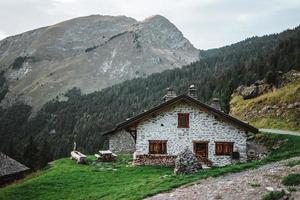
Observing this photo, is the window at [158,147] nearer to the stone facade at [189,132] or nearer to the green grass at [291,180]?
the stone facade at [189,132]

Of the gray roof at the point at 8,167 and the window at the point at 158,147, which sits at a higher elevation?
the window at the point at 158,147

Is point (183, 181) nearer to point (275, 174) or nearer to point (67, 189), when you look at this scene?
point (275, 174)

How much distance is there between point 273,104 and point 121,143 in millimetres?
26376

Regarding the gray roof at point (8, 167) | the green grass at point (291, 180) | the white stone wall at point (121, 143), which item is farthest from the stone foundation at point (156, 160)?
the green grass at point (291, 180)

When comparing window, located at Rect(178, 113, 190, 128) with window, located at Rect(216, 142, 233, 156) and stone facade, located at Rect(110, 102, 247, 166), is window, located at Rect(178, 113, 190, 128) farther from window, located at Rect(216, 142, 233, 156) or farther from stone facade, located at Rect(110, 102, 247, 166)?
window, located at Rect(216, 142, 233, 156)

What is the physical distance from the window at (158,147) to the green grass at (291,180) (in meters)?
19.4

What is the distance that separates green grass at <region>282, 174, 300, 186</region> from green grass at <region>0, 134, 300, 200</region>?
16.7ft

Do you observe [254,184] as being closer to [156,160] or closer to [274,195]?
[274,195]

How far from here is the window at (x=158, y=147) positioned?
132ft

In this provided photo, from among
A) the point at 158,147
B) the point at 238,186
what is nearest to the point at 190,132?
the point at 158,147

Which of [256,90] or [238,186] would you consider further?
[256,90]

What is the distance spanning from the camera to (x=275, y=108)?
213 ft

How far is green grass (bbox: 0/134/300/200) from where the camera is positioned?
25.9 m

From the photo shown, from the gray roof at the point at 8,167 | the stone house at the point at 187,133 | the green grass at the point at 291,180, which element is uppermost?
the stone house at the point at 187,133
